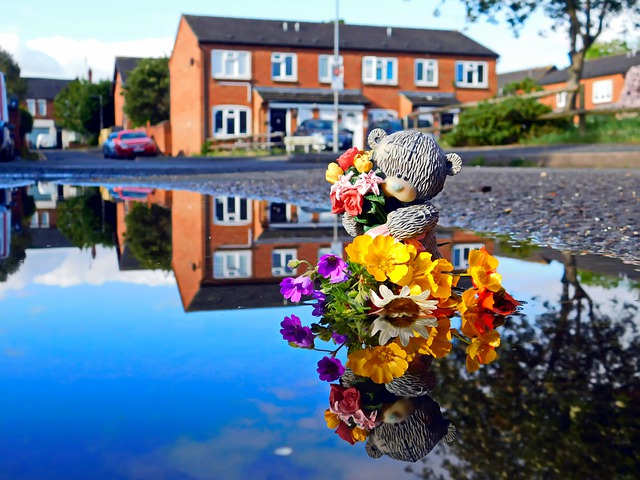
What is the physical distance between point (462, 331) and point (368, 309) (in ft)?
0.97

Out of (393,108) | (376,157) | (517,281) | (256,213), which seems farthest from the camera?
(393,108)

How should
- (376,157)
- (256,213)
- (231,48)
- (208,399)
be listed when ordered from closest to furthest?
(208,399), (376,157), (256,213), (231,48)

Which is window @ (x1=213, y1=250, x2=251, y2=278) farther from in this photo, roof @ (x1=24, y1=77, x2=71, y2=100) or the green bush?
roof @ (x1=24, y1=77, x2=71, y2=100)

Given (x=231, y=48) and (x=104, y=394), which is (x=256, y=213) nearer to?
(x=104, y=394)

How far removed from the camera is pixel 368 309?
2.51 m

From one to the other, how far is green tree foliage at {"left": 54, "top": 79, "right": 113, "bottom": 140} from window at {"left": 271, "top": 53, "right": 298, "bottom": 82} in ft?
109

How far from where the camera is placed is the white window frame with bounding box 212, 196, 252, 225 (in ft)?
21.5

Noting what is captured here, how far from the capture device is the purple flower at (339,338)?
2346 mm

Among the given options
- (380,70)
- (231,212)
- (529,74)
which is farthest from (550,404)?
(529,74)

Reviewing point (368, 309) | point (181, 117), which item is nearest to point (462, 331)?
point (368, 309)

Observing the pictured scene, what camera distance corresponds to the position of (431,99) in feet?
147

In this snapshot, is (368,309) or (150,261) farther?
(150,261)

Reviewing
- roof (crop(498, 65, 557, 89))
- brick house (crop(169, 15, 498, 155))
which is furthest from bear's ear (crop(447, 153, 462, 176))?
roof (crop(498, 65, 557, 89))

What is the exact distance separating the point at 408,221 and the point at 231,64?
41484mm
